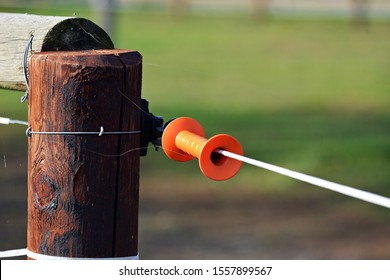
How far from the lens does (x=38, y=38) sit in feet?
7.26

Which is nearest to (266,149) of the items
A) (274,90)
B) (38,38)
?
(274,90)

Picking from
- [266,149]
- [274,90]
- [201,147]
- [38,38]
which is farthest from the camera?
[274,90]

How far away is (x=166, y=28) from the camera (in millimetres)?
23484

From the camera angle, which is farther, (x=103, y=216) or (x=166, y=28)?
(x=166, y=28)

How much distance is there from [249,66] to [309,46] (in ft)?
10.1

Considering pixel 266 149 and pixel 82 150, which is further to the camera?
pixel 266 149

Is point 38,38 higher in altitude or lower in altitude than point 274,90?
lower

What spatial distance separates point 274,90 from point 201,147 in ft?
42.5

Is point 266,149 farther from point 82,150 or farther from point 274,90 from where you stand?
point 82,150

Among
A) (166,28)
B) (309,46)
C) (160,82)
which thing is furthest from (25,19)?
(166,28)

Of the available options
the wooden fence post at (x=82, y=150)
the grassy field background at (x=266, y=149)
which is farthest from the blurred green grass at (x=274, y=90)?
the wooden fence post at (x=82, y=150)

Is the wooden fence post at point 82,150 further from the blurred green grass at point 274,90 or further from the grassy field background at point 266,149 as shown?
the blurred green grass at point 274,90
